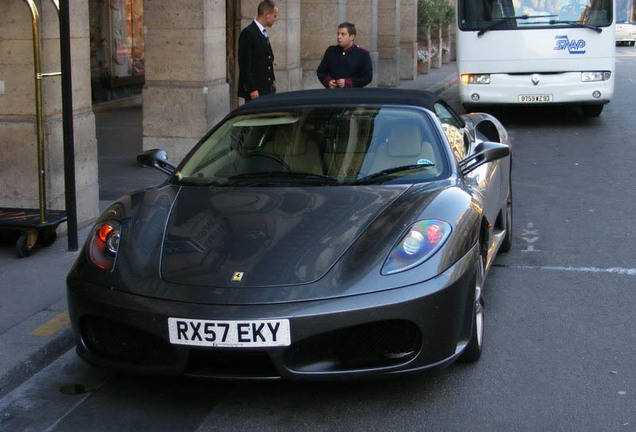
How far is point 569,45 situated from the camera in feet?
51.8

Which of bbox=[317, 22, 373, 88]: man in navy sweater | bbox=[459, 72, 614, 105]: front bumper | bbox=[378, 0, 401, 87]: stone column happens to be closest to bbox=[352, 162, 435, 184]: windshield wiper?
bbox=[317, 22, 373, 88]: man in navy sweater

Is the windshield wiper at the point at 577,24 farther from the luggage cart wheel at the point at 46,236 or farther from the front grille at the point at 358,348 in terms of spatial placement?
the front grille at the point at 358,348

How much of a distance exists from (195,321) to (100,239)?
97 cm

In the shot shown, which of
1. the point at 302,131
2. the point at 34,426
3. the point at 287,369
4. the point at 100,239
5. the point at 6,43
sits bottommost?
the point at 34,426

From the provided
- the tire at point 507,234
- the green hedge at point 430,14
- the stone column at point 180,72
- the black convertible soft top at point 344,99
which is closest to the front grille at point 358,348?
the black convertible soft top at point 344,99

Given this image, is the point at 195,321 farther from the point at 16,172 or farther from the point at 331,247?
the point at 16,172

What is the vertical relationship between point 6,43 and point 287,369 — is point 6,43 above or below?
above

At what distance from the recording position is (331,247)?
182 inches

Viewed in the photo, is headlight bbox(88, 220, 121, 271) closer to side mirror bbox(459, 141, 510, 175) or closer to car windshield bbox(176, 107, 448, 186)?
car windshield bbox(176, 107, 448, 186)

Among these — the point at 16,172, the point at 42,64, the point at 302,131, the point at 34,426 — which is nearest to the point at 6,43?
the point at 42,64

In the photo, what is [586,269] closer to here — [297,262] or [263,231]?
[263,231]

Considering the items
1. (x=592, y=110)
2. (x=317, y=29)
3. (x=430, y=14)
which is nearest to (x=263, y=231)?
(x=592, y=110)

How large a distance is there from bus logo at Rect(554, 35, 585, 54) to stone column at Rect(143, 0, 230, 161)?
5995mm

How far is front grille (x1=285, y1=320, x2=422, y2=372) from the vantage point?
4.32m
